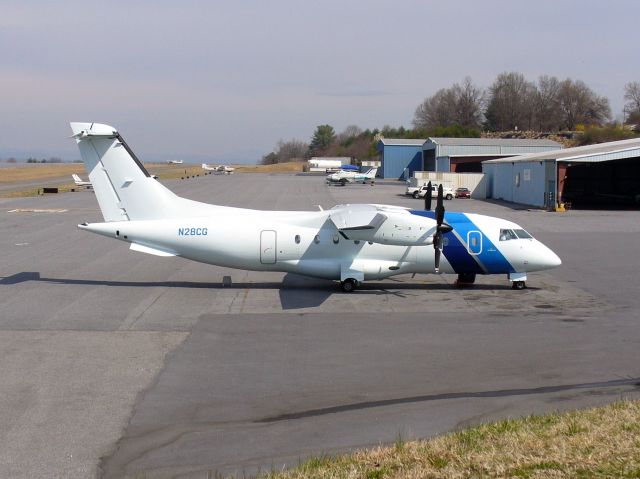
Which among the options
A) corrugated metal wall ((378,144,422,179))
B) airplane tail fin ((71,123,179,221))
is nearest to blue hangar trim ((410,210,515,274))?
airplane tail fin ((71,123,179,221))

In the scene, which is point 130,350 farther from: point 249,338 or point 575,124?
point 575,124

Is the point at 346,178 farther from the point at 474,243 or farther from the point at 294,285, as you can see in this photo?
the point at 474,243

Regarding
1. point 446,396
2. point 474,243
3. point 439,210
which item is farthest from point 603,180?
point 446,396

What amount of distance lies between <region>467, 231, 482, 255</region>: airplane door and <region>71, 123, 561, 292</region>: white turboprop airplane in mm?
35

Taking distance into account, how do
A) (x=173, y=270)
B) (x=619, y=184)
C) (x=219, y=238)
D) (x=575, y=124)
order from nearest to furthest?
(x=219, y=238)
(x=173, y=270)
(x=619, y=184)
(x=575, y=124)

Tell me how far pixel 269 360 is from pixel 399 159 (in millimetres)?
112275

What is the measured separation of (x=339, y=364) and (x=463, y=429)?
→ 4.65 meters

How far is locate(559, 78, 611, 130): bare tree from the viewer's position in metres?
156

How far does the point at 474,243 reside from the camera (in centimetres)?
2469

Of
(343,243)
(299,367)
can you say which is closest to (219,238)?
(343,243)

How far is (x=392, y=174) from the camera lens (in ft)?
417

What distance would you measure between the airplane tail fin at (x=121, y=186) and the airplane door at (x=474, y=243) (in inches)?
407

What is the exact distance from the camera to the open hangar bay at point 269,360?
1133 cm

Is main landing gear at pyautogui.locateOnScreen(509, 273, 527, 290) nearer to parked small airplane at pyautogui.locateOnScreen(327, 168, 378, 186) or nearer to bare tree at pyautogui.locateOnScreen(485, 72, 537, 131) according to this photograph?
parked small airplane at pyautogui.locateOnScreen(327, 168, 378, 186)
